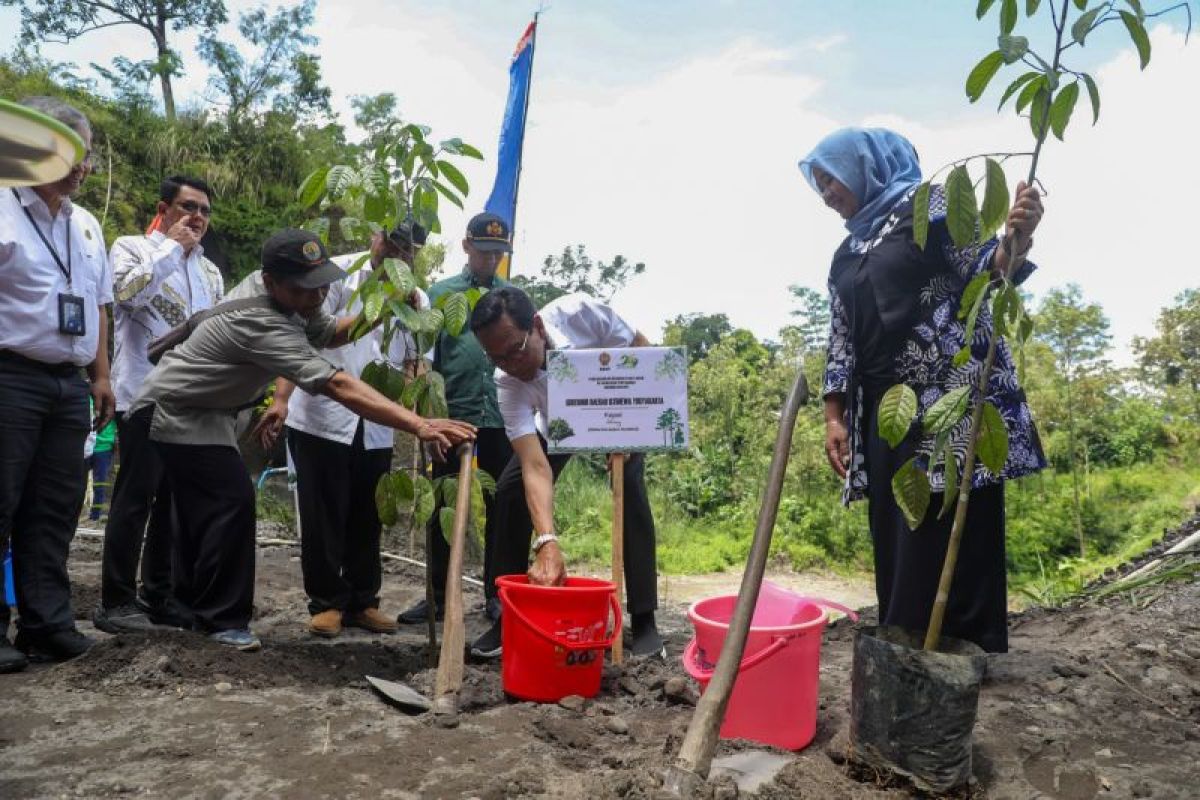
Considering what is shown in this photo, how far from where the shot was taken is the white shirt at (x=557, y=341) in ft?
11.1

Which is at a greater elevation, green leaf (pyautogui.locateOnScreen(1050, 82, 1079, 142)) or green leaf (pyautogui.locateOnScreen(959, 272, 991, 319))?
green leaf (pyautogui.locateOnScreen(1050, 82, 1079, 142))

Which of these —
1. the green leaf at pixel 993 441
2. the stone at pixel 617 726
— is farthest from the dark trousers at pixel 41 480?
the green leaf at pixel 993 441

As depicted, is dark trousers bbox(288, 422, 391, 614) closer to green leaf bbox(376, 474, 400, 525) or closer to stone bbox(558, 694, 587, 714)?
green leaf bbox(376, 474, 400, 525)

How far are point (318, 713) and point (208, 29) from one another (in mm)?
25600

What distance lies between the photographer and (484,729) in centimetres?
228

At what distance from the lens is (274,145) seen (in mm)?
16641

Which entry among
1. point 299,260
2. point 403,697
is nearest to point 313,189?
point 299,260

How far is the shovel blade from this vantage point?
2.43 metres

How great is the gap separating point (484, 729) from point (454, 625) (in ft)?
1.39

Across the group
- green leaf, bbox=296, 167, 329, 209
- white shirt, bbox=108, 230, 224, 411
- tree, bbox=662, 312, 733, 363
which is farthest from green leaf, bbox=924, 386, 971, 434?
tree, bbox=662, 312, 733, 363

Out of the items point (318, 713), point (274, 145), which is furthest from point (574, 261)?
point (318, 713)

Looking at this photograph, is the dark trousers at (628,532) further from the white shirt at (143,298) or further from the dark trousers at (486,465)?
the white shirt at (143,298)

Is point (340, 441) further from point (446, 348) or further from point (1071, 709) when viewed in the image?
point (1071, 709)

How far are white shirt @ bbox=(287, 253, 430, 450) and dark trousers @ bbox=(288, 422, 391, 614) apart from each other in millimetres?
40
